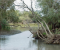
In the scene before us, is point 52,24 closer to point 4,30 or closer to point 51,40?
point 51,40

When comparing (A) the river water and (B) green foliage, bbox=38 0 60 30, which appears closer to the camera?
(A) the river water

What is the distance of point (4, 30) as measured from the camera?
19.4 metres

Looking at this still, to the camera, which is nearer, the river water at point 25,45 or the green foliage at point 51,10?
the river water at point 25,45

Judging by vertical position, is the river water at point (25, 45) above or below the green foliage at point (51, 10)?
below

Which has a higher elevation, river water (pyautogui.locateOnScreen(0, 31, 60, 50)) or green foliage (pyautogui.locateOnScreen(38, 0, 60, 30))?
green foliage (pyautogui.locateOnScreen(38, 0, 60, 30))

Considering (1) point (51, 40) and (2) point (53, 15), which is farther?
(2) point (53, 15)

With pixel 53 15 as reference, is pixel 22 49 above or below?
below

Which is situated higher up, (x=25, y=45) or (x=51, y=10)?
(x=51, y=10)

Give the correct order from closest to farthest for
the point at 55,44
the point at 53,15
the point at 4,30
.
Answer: the point at 55,44 → the point at 53,15 → the point at 4,30

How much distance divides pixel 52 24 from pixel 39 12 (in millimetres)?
2101

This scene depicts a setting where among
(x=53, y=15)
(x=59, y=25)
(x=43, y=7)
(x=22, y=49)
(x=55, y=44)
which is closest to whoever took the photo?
(x=22, y=49)

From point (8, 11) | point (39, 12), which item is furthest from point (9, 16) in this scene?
point (39, 12)

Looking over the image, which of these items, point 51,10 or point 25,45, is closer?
point 25,45

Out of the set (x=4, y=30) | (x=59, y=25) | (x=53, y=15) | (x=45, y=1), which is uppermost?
(x=45, y=1)
